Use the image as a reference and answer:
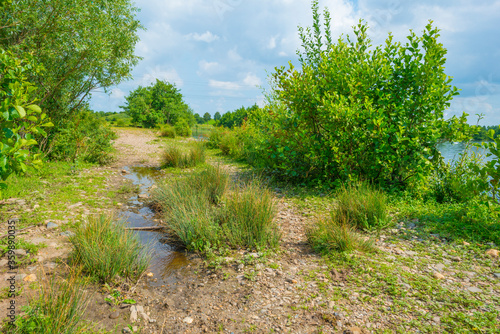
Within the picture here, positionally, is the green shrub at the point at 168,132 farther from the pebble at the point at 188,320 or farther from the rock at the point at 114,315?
the pebble at the point at 188,320

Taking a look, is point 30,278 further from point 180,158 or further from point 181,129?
point 181,129

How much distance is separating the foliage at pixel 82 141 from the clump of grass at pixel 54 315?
9.03m

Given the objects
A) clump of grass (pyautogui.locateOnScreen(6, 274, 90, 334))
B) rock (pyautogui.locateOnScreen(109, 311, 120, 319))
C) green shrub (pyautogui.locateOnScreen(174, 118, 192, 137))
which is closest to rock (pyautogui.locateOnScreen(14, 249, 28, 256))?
clump of grass (pyautogui.locateOnScreen(6, 274, 90, 334))

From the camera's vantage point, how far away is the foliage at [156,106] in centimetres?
4472

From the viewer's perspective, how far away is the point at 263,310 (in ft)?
11.2

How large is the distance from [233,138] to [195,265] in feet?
38.6

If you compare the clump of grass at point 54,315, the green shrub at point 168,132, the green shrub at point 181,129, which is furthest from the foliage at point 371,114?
the green shrub at point 181,129

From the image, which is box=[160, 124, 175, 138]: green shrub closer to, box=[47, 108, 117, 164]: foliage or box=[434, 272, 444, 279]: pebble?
box=[47, 108, 117, 164]: foliage

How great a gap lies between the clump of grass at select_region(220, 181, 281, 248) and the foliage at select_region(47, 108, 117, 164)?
831 centimetres

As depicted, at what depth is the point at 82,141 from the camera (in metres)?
11.1

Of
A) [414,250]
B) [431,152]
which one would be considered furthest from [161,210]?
[431,152]

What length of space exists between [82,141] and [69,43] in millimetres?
3987

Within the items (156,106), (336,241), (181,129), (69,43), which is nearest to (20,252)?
(336,241)

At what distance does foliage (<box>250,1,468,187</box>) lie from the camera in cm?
684
